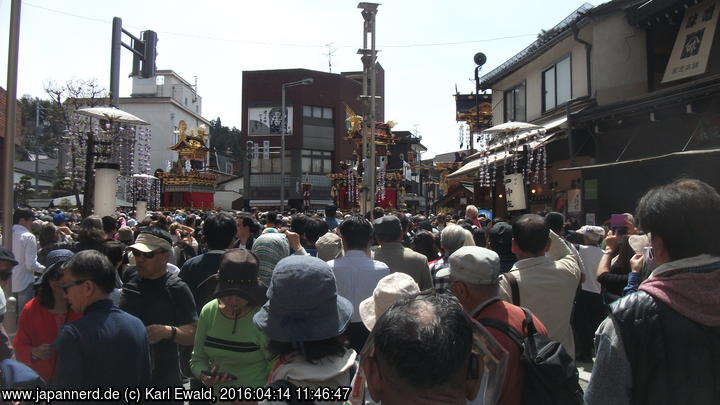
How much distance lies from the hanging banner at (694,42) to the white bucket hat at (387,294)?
11257mm

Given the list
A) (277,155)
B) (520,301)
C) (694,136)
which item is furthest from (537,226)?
(277,155)

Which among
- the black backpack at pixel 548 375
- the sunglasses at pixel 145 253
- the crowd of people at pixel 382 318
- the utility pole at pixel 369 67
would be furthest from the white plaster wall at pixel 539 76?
the black backpack at pixel 548 375

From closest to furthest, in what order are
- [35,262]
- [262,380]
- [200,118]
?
[262,380] < [35,262] < [200,118]

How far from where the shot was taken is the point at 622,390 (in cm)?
205

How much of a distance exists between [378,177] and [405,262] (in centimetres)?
2712

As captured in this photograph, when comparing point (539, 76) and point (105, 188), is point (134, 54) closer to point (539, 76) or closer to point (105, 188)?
point (105, 188)

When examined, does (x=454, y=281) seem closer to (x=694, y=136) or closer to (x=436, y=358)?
(x=436, y=358)

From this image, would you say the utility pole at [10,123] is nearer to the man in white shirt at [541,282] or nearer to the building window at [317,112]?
the man in white shirt at [541,282]

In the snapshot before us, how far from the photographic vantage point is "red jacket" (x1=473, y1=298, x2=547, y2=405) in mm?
2359

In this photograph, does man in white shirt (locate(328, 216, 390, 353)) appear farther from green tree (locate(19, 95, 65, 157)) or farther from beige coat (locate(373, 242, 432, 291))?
green tree (locate(19, 95, 65, 157))

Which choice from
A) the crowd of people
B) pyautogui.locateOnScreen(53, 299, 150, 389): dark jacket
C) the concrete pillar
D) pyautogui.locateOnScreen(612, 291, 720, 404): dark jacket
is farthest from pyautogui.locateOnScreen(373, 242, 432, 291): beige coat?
the concrete pillar

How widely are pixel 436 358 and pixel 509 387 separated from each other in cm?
103

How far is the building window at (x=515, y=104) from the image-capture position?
20.3 metres

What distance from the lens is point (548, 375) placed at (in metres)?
2.28
